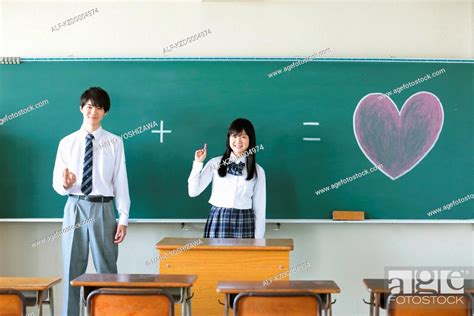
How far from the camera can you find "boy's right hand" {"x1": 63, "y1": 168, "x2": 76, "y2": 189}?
3.12m

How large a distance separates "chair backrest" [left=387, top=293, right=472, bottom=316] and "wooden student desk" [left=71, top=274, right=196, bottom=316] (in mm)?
912

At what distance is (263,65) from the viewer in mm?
3908

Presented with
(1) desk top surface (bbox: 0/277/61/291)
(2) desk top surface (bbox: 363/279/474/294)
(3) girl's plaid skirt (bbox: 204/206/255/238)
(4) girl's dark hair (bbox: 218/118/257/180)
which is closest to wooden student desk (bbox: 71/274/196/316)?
(1) desk top surface (bbox: 0/277/61/291)

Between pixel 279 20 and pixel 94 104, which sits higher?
pixel 279 20

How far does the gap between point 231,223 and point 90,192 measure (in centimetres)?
97

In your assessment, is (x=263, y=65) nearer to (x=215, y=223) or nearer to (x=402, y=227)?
(x=215, y=223)

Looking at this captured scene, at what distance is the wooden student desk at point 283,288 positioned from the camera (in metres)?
2.16

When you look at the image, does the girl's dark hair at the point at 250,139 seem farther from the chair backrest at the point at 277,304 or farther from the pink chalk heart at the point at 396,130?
the chair backrest at the point at 277,304

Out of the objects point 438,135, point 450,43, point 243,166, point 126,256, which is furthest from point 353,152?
Result: point 126,256

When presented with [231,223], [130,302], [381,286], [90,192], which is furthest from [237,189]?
[130,302]

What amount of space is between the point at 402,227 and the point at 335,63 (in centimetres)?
137

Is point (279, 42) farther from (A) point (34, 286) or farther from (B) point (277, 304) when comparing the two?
(A) point (34, 286)

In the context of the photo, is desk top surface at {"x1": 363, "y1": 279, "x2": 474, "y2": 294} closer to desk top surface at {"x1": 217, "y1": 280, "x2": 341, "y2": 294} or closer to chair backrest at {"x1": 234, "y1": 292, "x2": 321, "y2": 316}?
desk top surface at {"x1": 217, "y1": 280, "x2": 341, "y2": 294}

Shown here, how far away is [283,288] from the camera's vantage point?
2197mm
